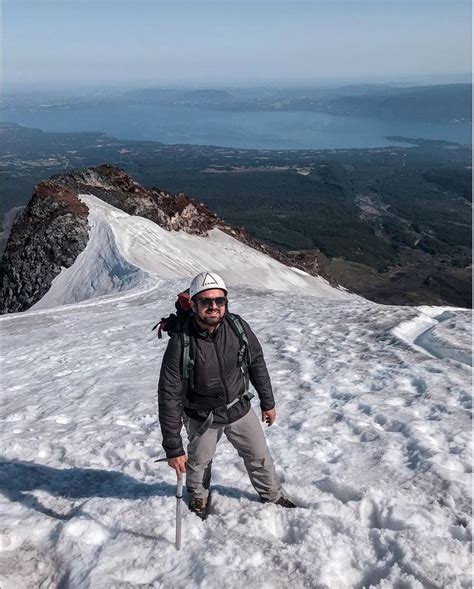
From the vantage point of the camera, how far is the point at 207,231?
48.9 meters

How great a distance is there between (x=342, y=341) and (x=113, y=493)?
9877 millimetres

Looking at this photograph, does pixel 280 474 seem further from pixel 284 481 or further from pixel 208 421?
pixel 208 421

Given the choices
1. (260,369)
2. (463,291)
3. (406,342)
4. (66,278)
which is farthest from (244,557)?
(463,291)

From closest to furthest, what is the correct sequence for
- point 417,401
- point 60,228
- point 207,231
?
point 417,401 < point 60,228 < point 207,231

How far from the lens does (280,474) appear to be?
8.30 m

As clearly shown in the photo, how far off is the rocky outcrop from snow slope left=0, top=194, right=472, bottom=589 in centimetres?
2199

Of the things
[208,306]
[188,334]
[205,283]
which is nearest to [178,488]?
[188,334]

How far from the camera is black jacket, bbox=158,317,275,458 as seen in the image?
6.36m

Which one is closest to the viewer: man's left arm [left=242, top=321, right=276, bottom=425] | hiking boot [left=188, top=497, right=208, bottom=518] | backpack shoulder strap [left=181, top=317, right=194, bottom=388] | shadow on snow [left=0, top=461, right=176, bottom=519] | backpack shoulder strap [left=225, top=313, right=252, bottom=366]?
backpack shoulder strap [left=181, top=317, right=194, bottom=388]

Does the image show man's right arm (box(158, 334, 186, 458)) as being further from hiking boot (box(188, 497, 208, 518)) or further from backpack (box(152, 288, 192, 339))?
hiking boot (box(188, 497, 208, 518))

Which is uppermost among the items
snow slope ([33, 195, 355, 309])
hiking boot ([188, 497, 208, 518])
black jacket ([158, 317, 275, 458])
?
black jacket ([158, 317, 275, 458])

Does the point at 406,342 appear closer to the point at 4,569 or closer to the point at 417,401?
the point at 417,401

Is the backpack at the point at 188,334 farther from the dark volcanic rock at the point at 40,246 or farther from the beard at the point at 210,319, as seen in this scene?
the dark volcanic rock at the point at 40,246

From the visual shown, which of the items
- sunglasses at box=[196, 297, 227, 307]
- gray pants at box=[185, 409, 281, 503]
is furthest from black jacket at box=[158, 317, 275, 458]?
sunglasses at box=[196, 297, 227, 307]
